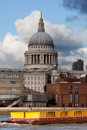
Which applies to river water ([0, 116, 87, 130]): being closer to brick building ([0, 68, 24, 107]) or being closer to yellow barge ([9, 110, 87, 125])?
yellow barge ([9, 110, 87, 125])

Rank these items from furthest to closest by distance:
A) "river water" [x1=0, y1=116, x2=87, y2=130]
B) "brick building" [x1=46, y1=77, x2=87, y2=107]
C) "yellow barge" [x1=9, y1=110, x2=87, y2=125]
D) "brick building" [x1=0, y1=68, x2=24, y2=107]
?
1. "brick building" [x1=0, y1=68, x2=24, y2=107]
2. "brick building" [x1=46, y1=77, x2=87, y2=107]
3. "yellow barge" [x1=9, y1=110, x2=87, y2=125]
4. "river water" [x1=0, y1=116, x2=87, y2=130]

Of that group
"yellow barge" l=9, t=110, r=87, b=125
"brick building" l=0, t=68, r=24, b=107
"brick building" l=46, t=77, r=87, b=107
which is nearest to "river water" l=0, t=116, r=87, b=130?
"yellow barge" l=9, t=110, r=87, b=125

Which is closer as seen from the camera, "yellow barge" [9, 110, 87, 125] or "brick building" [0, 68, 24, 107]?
"yellow barge" [9, 110, 87, 125]

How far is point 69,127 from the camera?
85.4 meters

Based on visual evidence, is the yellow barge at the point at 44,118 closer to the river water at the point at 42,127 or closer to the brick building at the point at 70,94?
the river water at the point at 42,127

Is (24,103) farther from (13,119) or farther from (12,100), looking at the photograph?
(13,119)

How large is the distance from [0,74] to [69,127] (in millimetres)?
81793

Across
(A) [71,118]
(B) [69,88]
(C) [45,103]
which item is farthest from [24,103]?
(A) [71,118]

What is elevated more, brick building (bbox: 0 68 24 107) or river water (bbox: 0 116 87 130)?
brick building (bbox: 0 68 24 107)

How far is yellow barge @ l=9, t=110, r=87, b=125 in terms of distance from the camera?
89.4 metres

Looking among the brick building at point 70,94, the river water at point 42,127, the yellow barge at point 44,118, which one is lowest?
the river water at point 42,127

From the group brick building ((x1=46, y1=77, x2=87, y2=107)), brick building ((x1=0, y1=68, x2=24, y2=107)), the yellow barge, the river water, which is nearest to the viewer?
the river water

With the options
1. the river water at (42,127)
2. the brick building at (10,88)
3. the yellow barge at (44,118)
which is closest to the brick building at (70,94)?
the brick building at (10,88)

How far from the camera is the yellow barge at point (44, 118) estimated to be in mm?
89438
